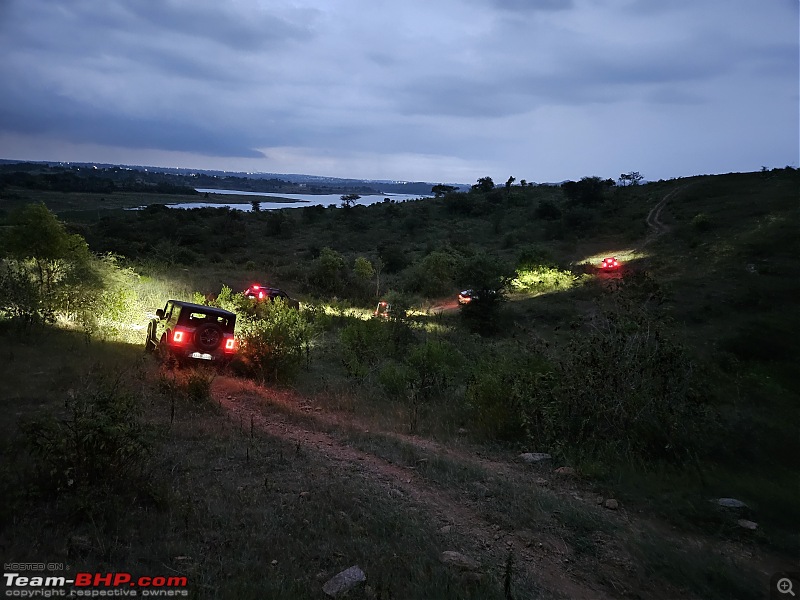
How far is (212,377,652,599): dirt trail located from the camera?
4.23 metres

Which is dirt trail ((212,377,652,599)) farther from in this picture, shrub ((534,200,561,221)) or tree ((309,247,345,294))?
shrub ((534,200,561,221))

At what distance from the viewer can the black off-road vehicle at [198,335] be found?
1023 cm

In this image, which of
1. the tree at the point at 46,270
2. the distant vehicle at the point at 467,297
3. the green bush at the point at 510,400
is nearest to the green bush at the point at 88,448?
the green bush at the point at 510,400

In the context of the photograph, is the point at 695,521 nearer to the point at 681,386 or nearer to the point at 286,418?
the point at 681,386

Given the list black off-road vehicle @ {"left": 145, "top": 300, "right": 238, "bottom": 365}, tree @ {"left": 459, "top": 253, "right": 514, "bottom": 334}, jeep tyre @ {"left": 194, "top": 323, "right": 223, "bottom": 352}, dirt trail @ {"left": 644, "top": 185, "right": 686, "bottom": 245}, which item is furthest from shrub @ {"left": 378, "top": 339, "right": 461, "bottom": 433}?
dirt trail @ {"left": 644, "top": 185, "right": 686, "bottom": 245}

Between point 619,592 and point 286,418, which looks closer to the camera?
point 619,592

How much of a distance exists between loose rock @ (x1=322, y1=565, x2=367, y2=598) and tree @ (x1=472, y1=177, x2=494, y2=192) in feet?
307

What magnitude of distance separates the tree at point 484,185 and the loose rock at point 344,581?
93.5 meters

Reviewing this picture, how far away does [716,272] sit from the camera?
26344 mm

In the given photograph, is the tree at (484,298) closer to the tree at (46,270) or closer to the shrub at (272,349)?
the shrub at (272,349)

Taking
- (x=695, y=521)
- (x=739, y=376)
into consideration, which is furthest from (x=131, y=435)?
(x=739, y=376)

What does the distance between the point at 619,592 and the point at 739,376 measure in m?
10.7

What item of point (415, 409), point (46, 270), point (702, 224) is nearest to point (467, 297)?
point (415, 409)

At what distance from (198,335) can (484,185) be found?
92933 millimetres
